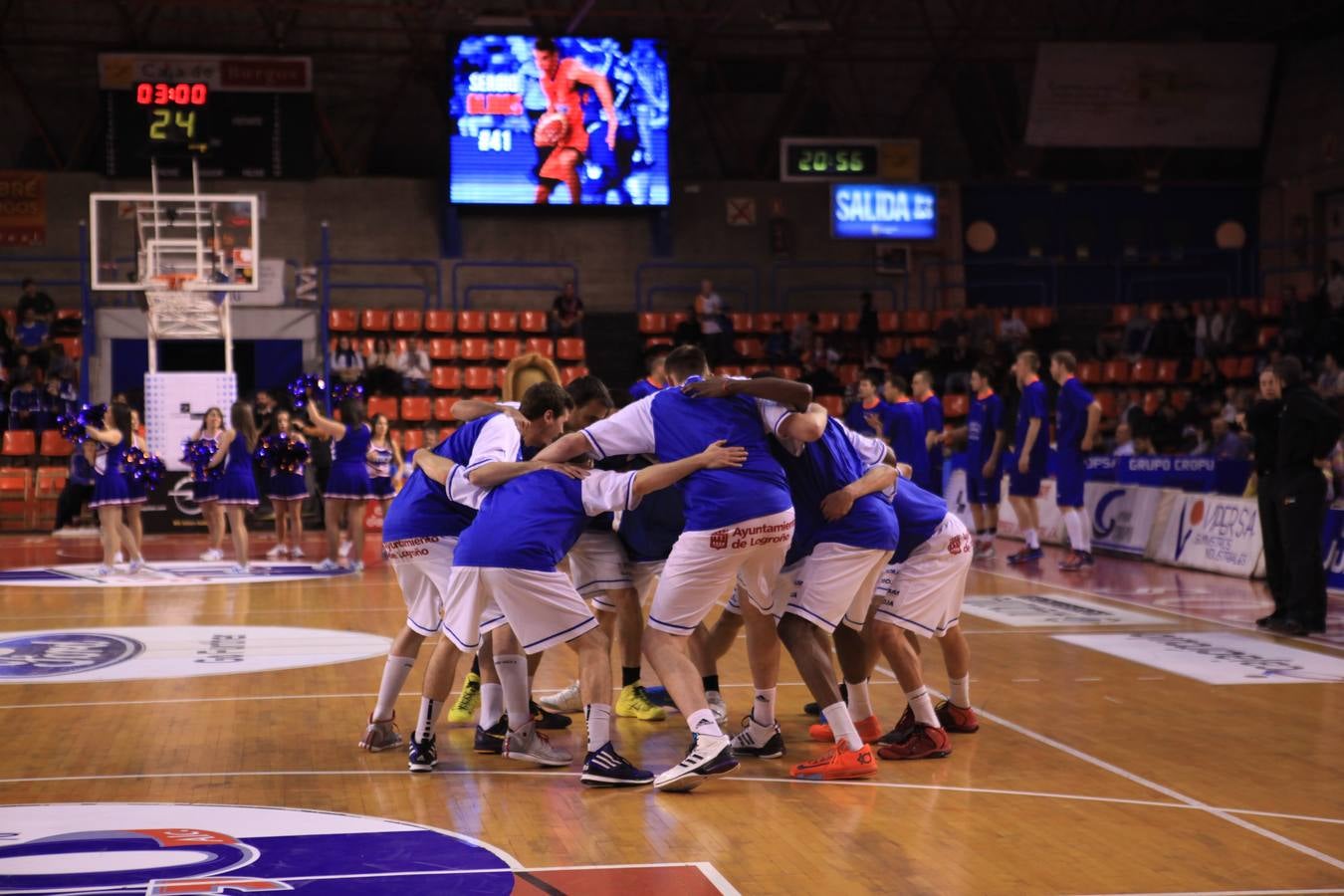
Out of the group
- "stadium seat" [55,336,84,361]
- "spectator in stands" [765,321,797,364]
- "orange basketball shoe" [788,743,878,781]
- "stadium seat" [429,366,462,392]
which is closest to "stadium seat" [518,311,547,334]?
"stadium seat" [429,366,462,392]

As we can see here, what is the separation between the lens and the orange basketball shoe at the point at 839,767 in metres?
6.81

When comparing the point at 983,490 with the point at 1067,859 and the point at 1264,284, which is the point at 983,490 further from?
the point at 1264,284

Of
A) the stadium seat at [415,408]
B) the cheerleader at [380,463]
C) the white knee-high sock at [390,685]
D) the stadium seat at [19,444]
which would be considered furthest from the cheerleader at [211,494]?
the white knee-high sock at [390,685]

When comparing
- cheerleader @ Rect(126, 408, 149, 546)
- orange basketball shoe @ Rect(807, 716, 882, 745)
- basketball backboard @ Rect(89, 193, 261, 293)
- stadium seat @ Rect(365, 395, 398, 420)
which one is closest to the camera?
orange basketball shoe @ Rect(807, 716, 882, 745)

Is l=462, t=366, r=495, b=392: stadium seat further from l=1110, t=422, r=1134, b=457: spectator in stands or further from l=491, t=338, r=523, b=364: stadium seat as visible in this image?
l=1110, t=422, r=1134, b=457: spectator in stands

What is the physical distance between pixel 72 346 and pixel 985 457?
15.6 metres

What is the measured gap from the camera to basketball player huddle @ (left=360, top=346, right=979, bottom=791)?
21.8ft

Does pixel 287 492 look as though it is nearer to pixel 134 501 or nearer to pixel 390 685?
pixel 134 501

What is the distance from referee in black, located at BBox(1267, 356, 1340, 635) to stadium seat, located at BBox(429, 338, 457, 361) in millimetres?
17190

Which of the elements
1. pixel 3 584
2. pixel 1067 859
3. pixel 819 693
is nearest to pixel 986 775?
pixel 819 693

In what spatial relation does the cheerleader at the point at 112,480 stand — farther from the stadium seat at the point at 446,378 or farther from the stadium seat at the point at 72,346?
the stadium seat at the point at 446,378

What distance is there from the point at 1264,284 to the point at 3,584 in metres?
25.1

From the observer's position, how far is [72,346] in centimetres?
2455

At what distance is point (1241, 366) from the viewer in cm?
2552
